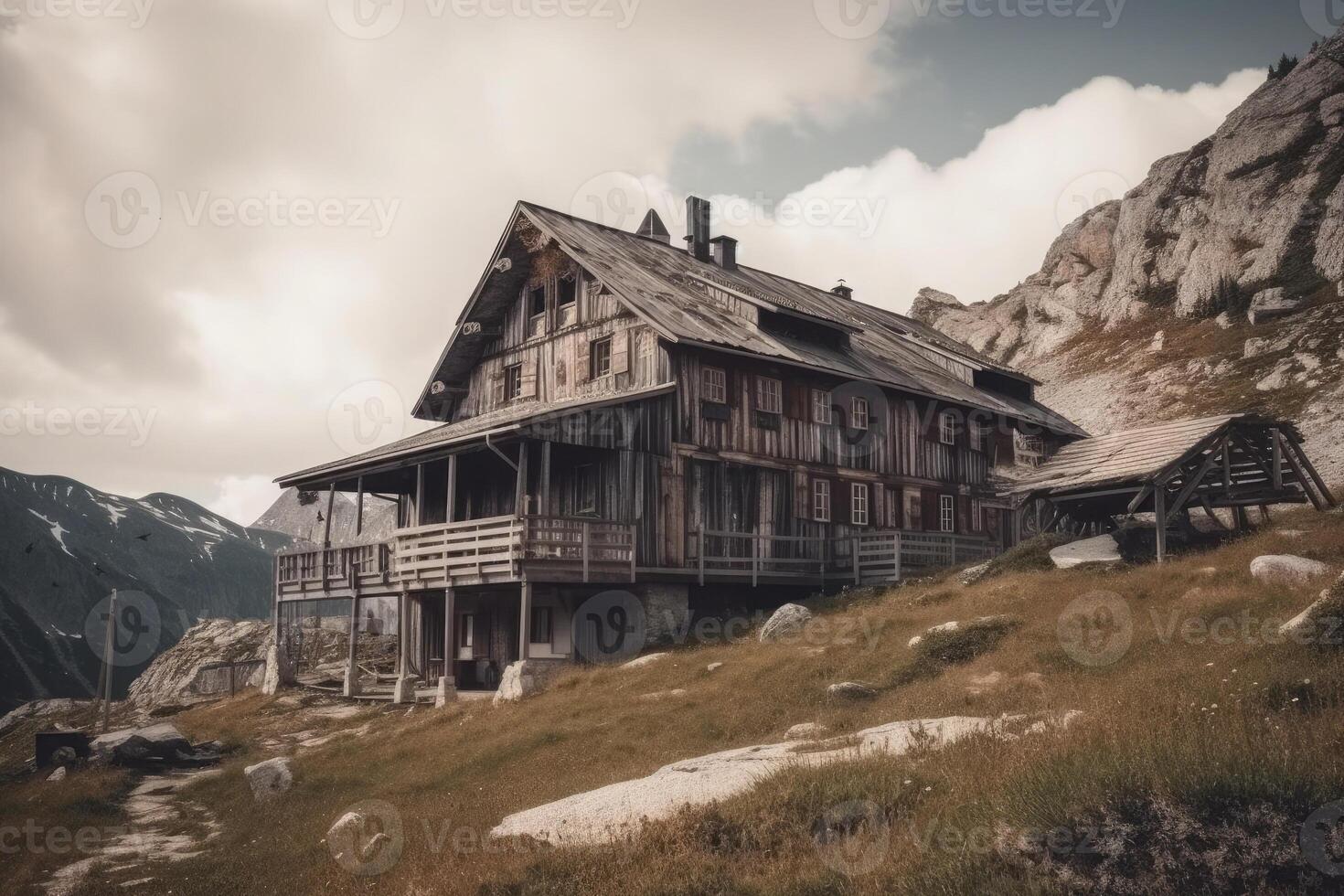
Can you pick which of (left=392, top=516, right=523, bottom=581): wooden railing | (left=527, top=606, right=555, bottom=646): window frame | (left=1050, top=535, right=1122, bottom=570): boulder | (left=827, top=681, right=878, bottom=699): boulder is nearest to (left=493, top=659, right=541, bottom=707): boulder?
(left=392, top=516, right=523, bottom=581): wooden railing

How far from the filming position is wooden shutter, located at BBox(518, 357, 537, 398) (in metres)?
33.2

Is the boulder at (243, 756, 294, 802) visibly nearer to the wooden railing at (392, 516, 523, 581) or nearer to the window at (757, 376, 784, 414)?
the wooden railing at (392, 516, 523, 581)

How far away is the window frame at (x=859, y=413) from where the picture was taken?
109ft

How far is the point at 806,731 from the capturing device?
14836 millimetres

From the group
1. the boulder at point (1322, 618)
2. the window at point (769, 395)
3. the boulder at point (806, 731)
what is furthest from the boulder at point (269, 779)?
the window at point (769, 395)

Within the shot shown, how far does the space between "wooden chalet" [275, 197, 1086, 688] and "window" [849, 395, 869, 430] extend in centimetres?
10

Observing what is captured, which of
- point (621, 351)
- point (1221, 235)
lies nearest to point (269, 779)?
point (621, 351)

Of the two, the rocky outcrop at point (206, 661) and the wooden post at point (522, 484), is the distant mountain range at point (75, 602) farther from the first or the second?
the wooden post at point (522, 484)

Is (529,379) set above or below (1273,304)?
below

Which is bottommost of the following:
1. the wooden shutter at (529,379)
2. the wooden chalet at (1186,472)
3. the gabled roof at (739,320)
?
the wooden chalet at (1186,472)

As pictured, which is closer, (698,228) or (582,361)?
(582,361)

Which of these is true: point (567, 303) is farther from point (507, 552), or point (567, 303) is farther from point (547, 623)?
point (507, 552)

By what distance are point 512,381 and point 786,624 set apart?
1478 centimetres

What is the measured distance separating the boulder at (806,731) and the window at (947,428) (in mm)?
22237
